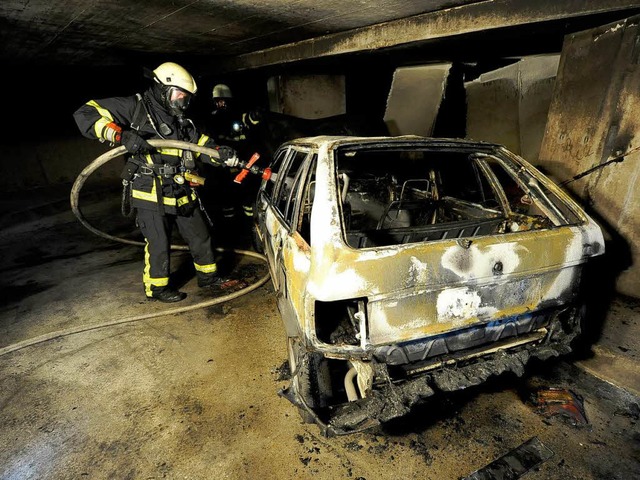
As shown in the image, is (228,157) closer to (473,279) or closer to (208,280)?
(208,280)

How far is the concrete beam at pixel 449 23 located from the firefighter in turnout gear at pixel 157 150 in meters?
2.13

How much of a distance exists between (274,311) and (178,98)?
2.23m

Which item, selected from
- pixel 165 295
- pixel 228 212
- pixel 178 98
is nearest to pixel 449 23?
pixel 178 98

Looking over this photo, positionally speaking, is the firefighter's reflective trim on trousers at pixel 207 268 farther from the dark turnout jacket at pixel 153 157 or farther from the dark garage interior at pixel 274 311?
the dark turnout jacket at pixel 153 157

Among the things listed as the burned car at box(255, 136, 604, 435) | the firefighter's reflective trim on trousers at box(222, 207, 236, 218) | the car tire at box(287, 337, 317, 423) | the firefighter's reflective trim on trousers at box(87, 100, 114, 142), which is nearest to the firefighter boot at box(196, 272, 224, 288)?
the firefighter's reflective trim on trousers at box(87, 100, 114, 142)

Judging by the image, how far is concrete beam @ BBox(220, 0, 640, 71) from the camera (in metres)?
2.64

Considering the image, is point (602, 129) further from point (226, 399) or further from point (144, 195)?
point (144, 195)

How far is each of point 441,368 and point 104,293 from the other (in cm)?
379

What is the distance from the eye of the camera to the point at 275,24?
3910mm

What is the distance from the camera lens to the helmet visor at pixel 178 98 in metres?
3.06

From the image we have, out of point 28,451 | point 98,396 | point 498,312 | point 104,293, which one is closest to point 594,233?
point 498,312

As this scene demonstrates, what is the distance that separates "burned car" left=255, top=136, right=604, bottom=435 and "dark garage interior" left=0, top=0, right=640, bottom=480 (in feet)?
1.04

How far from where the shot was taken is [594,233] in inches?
78.2

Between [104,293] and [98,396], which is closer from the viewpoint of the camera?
[98,396]
